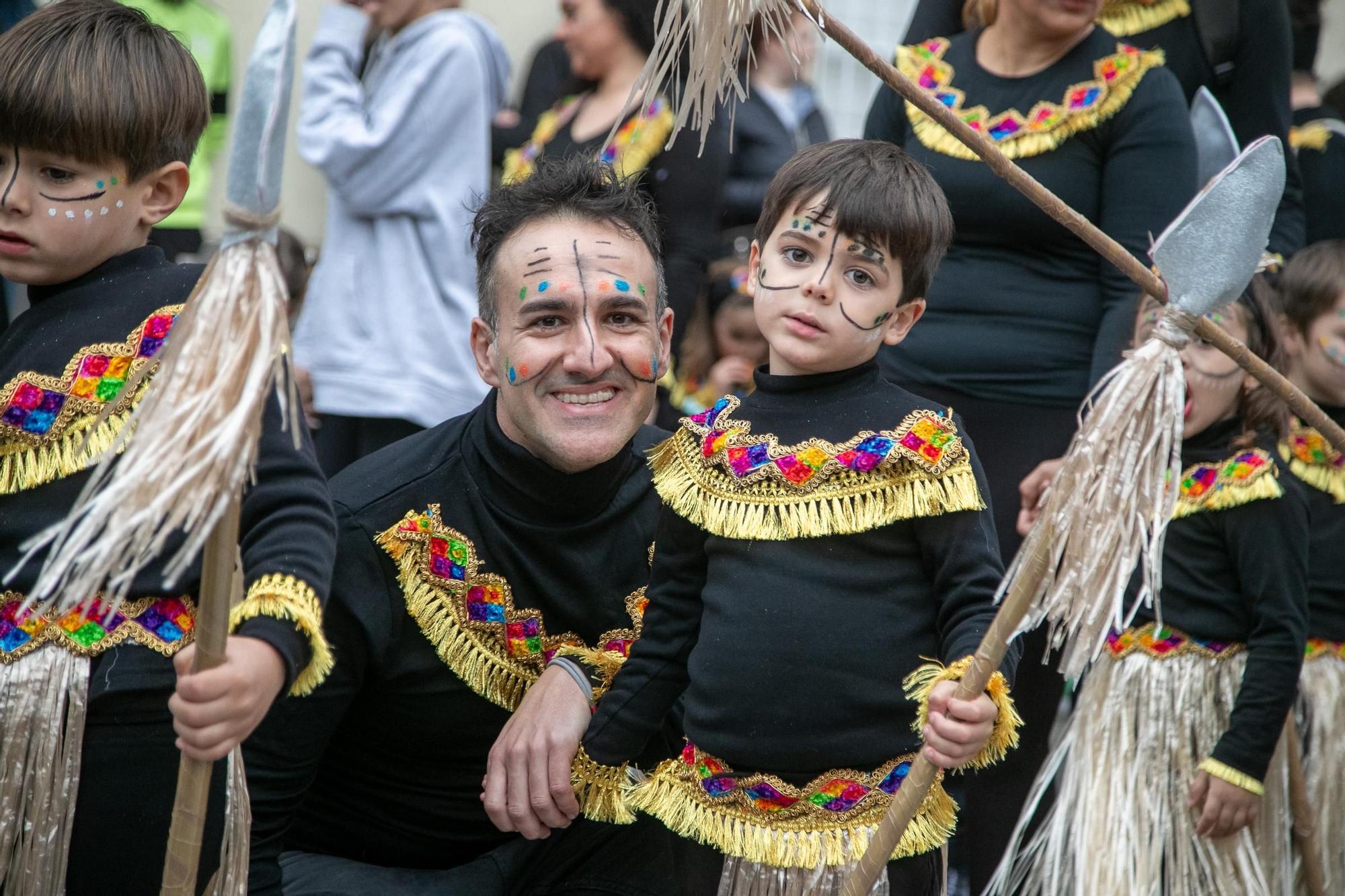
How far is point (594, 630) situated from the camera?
2.62 meters

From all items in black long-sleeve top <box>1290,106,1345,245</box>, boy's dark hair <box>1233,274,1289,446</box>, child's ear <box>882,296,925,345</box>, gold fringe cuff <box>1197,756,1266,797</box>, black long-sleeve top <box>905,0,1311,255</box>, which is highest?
black long-sleeve top <box>1290,106,1345,245</box>

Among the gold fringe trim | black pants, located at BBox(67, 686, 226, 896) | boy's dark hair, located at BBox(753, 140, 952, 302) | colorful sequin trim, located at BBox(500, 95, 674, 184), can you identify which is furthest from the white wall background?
black pants, located at BBox(67, 686, 226, 896)

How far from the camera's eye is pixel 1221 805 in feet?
9.45

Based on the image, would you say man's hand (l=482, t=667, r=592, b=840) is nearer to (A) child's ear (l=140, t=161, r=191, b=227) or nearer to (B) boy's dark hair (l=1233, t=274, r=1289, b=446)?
(A) child's ear (l=140, t=161, r=191, b=227)

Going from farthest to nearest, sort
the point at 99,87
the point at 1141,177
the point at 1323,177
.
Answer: the point at 1323,177, the point at 1141,177, the point at 99,87

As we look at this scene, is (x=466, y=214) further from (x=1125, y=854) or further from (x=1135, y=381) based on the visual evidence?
(x=1135, y=381)

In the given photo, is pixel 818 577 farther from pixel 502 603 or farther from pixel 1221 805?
pixel 1221 805

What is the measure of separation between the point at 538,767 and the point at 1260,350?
1.62 meters

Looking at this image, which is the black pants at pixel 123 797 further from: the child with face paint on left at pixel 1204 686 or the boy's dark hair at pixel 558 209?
the child with face paint on left at pixel 1204 686

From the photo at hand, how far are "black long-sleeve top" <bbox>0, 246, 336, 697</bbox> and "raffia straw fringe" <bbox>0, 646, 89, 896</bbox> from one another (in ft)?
0.15

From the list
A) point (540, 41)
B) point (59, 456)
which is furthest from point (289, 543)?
point (540, 41)

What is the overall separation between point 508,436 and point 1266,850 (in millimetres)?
1695

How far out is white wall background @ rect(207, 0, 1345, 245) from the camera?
18.2ft

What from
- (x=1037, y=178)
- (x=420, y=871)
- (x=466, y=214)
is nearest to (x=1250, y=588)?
(x=1037, y=178)
